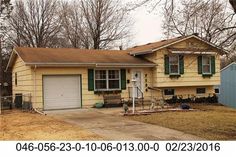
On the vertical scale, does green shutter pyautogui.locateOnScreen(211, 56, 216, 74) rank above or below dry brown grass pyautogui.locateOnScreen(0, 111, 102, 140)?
above

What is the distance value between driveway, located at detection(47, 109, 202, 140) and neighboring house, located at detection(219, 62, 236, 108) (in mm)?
20131

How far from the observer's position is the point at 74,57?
23.0m

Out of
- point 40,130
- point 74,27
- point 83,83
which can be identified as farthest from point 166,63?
point 74,27

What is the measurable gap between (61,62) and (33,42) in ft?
73.6

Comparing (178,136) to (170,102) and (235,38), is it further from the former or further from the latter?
(170,102)

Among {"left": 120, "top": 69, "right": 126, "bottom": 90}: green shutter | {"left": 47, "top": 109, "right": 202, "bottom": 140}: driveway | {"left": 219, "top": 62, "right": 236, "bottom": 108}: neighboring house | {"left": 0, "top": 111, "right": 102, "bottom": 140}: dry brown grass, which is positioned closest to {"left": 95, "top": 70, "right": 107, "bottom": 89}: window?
{"left": 120, "top": 69, "right": 126, "bottom": 90}: green shutter

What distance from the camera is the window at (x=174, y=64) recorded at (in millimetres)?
24641

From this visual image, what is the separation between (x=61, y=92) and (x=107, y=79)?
3.17 m

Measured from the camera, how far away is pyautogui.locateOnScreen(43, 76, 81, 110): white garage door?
21.1 meters

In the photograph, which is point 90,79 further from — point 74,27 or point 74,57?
point 74,27

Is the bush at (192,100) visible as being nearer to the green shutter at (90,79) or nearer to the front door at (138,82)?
the front door at (138,82)

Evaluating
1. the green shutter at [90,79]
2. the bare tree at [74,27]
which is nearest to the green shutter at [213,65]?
the green shutter at [90,79]

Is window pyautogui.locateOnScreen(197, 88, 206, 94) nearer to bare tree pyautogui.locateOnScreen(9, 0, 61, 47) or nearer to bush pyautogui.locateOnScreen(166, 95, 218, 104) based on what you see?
bush pyautogui.locateOnScreen(166, 95, 218, 104)

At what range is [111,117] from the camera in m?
17.2
